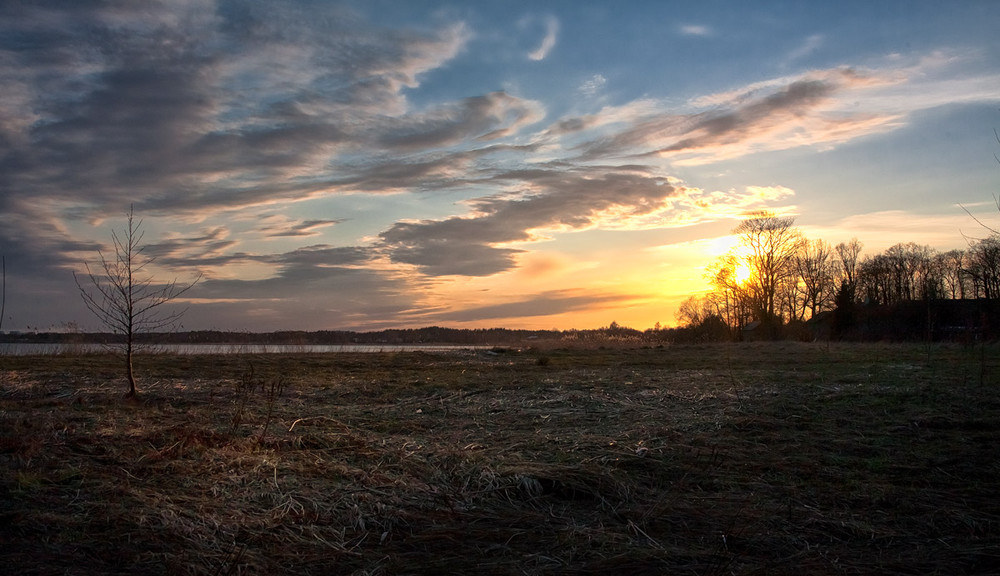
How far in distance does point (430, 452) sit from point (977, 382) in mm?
12328

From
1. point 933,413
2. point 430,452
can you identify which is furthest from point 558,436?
point 933,413

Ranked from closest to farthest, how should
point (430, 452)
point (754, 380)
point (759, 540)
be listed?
point (759, 540) → point (430, 452) → point (754, 380)

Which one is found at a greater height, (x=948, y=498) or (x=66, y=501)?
(x=66, y=501)

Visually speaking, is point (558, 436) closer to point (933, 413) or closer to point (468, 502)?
point (468, 502)

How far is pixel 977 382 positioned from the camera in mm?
12688

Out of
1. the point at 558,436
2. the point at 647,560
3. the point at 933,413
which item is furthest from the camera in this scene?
the point at 933,413

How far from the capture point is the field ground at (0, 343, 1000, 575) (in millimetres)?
4055

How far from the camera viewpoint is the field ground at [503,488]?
405 cm

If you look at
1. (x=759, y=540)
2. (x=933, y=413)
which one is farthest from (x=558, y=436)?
(x=933, y=413)

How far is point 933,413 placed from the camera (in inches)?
362

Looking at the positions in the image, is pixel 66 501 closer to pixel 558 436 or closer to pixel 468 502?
pixel 468 502

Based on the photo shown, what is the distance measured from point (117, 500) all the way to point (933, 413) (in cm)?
1059

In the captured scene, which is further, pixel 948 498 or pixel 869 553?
pixel 948 498

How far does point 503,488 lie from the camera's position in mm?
5457
